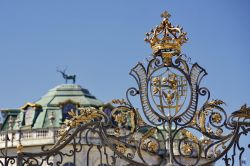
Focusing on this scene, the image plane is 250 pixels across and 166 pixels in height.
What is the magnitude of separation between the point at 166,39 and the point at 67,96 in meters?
25.5

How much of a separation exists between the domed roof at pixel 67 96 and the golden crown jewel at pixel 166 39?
23965 mm

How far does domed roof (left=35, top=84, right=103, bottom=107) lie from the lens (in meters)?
41.6

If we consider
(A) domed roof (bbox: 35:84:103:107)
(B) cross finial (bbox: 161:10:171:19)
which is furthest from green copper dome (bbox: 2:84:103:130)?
(B) cross finial (bbox: 161:10:171:19)

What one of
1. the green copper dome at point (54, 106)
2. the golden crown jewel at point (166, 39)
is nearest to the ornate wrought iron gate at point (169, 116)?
the golden crown jewel at point (166, 39)

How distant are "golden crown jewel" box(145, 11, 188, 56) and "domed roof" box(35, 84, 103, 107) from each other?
24.0 meters

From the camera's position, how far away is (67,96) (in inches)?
1662

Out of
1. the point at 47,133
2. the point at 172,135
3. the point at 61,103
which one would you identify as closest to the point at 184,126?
the point at 172,135

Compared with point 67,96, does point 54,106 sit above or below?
below

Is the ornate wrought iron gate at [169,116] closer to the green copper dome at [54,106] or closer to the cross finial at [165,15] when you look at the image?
Answer: the cross finial at [165,15]

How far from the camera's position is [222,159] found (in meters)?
16.9

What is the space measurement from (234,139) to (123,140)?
2462 millimetres

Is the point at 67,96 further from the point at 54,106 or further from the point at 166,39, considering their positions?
the point at 166,39

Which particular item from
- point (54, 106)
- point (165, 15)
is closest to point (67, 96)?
point (54, 106)

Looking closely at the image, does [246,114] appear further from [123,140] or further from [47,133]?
[47,133]
